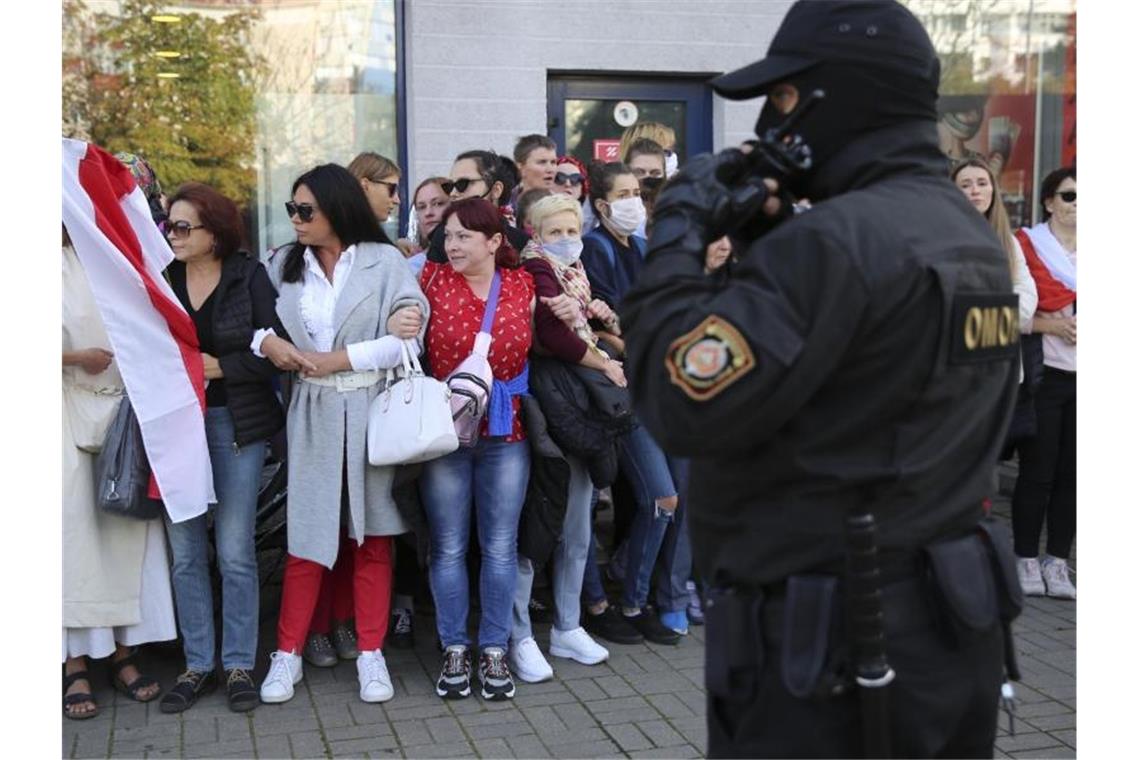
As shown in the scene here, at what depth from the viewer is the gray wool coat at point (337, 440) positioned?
4605mm

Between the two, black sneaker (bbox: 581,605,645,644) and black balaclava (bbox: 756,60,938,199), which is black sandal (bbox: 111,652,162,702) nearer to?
black sneaker (bbox: 581,605,645,644)

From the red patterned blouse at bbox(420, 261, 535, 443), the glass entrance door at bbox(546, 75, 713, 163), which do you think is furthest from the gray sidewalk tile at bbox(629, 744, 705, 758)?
the glass entrance door at bbox(546, 75, 713, 163)

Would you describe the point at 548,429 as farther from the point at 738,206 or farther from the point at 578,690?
the point at 738,206

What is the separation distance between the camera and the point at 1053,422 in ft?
19.9

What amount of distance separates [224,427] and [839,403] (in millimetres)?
3114

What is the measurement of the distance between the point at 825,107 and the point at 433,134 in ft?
18.8

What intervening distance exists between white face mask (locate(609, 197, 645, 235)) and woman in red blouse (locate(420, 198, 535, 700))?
82cm

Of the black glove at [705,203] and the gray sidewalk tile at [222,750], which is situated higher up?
the black glove at [705,203]

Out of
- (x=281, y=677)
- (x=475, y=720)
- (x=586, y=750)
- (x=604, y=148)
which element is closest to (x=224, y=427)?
(x=281, y=677)

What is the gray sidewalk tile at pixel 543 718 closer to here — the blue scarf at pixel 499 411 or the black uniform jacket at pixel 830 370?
the blue scarf at pixel 499 411

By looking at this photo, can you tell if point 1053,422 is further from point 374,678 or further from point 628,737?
point 374,678

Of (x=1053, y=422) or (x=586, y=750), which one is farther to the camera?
(x=1053, y=422)

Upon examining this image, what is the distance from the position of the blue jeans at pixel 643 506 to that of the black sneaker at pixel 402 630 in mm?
980

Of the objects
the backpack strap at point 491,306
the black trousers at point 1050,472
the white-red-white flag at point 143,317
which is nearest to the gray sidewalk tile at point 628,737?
the backpack strap at point 491,306
